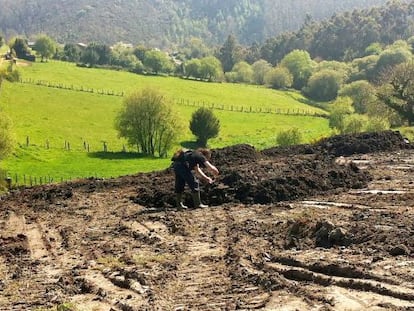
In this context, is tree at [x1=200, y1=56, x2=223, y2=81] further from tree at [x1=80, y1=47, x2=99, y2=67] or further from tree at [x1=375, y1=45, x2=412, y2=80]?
tree at [x1=375, y1=45, x2=412, y2=80]

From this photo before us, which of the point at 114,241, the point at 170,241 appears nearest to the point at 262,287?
the point at 170,241

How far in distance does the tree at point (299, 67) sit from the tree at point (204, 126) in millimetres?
66619

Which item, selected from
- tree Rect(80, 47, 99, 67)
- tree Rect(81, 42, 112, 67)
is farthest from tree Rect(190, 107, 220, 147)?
tree Rect(80, 47, 99, 67)

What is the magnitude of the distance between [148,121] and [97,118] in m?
15.3

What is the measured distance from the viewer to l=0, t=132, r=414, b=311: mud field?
10242 millimetres

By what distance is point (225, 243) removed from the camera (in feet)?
45.4

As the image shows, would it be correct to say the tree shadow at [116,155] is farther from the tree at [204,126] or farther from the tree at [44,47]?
the tree at [44,47]

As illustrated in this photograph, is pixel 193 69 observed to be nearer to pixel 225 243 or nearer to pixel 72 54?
pixel 72 54

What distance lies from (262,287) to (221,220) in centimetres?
603

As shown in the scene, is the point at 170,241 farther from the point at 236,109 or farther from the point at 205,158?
the point at 236,109

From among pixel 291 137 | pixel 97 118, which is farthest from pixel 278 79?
pixel 291 137

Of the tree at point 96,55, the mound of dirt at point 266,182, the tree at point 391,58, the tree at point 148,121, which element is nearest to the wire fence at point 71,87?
the tree at point 148,121

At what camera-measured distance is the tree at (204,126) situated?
71875mm

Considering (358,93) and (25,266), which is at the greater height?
(358,93)
